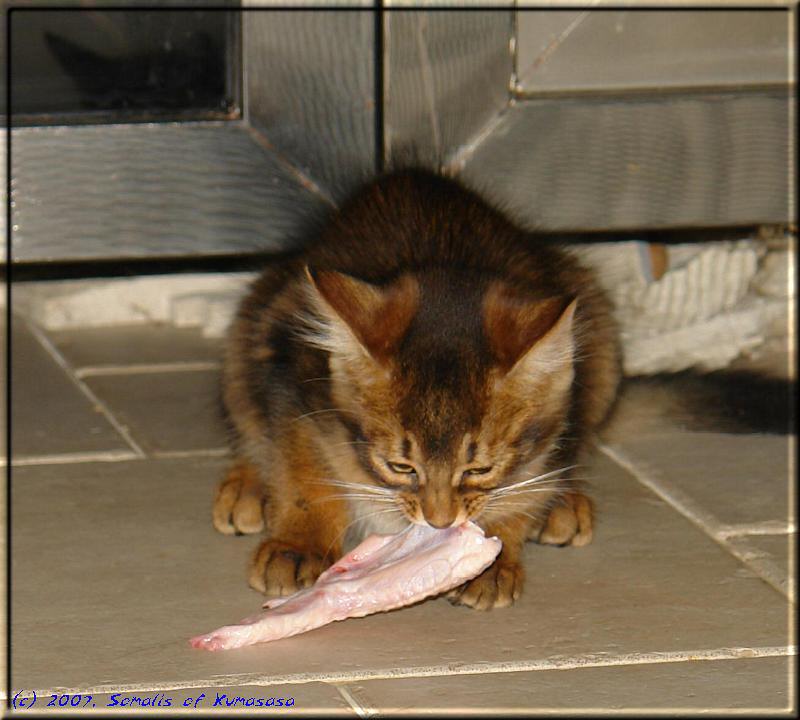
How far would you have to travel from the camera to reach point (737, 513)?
10.4 ft

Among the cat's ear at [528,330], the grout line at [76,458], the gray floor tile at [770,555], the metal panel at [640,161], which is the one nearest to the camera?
the cat's ear at [528,330]

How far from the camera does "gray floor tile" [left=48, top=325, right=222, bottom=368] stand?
4504mm

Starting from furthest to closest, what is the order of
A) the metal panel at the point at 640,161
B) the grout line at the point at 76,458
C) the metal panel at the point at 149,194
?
the metal panel at the point at 640,161
the metal panel at the point at 149,194
the grout line at the point at 76,458

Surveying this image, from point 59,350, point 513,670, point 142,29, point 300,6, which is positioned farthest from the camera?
point 59,350

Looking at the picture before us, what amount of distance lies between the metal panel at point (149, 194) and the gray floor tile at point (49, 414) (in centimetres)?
47

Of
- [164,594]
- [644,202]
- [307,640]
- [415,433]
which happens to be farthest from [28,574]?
[644,202]

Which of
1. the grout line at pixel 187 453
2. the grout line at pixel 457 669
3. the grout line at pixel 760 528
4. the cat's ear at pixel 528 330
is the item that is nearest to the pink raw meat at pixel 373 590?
the grout line at pixel 457 669

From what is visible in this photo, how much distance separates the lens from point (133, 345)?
468cm

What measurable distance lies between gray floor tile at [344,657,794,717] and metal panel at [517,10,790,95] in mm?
1890

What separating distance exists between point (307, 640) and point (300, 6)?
1.83 m

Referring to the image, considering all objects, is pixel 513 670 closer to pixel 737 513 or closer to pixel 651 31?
pixel 737 513

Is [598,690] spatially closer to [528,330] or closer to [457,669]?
[457,669]

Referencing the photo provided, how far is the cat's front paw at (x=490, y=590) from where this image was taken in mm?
2680

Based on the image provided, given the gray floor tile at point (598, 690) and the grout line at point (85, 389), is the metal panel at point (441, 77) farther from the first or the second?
the gray floor tile at point (598, 690)
